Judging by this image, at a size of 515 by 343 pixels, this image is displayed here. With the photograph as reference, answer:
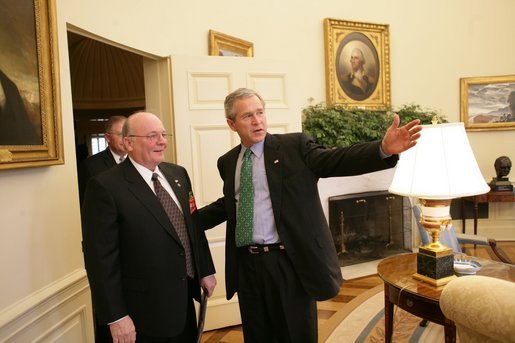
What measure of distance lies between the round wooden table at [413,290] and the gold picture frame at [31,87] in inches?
82.0

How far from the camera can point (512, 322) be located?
1.15 metres

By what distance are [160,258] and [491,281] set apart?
1338 millimetres

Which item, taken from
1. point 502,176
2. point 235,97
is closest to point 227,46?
point 235,97

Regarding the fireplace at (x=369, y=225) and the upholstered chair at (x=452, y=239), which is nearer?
the upholstered chair at (x=452, y=239)

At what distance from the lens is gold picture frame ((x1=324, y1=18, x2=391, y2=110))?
5.49m

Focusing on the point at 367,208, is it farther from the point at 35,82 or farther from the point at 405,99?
the point at 35,82

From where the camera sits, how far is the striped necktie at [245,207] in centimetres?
200

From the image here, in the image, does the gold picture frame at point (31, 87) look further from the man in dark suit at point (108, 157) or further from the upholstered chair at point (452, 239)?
the upholstered chair at point (452, 239)

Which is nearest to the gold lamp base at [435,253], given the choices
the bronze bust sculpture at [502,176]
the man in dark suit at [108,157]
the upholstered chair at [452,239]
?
the upholstered chair at [452,239]

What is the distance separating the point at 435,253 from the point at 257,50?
342 centimetres

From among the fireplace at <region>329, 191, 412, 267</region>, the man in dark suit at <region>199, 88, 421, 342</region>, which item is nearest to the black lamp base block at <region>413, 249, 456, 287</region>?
the man in dark suit at <region>199, 88, 421, 342</region>

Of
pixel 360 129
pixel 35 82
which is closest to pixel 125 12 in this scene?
pixel 35 82

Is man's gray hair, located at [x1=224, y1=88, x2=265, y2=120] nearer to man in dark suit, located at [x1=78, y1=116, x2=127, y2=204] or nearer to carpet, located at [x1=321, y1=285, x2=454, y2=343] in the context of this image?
Answer: man in dark suit, located at [x1=78, y1=116, x2=127, y2=204]

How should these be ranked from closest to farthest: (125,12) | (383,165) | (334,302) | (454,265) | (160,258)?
(383,165)
(160,258)
(454,265)
(125,12)
(334,302)
